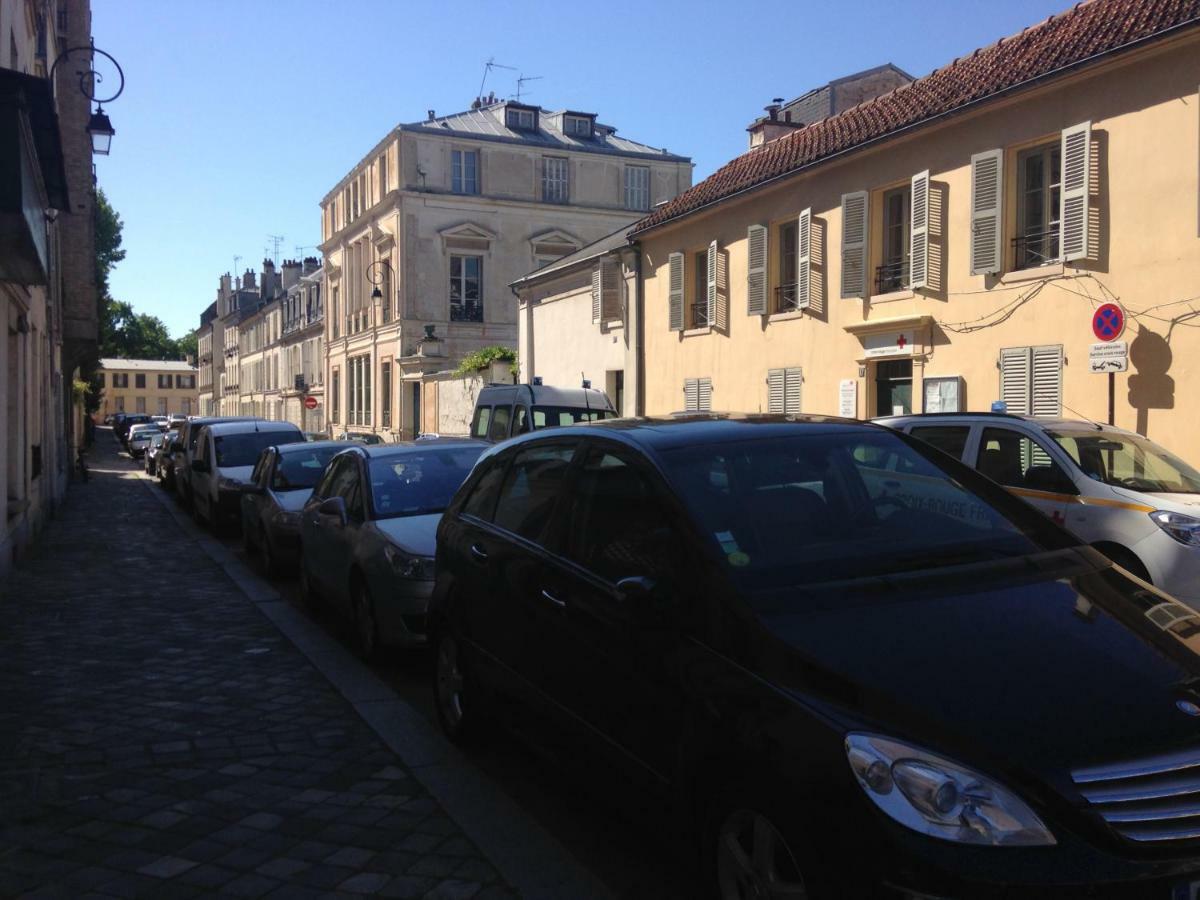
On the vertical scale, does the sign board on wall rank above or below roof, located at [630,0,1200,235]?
below

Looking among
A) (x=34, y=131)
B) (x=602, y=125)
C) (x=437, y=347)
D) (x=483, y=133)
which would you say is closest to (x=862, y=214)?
(x=34, y=131)

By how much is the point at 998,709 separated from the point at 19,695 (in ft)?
19.6

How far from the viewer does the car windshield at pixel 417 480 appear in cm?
808

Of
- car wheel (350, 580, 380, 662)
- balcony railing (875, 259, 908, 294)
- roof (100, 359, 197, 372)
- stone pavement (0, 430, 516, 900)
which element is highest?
roof (100, 359, 197, 372)

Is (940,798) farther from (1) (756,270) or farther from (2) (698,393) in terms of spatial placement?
(2) (698,393)

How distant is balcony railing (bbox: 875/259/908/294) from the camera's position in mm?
17266

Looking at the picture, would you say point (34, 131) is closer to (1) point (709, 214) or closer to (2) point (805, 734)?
(2) point (805, 734)

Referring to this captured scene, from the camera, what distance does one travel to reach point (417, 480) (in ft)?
27.9

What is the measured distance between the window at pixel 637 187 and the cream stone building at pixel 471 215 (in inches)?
1.9

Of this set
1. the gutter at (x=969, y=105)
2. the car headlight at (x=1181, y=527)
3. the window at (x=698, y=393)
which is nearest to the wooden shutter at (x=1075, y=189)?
the gutter at (x=969, y=105)

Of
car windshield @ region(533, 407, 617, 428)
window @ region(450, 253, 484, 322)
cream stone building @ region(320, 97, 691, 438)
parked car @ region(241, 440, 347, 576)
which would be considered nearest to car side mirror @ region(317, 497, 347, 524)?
parked car @ region(241, 440, 347, 576)

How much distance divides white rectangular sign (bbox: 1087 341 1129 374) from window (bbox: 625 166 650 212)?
119 feet

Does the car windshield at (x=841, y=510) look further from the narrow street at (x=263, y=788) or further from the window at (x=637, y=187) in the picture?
the window at (x=637, y=187)

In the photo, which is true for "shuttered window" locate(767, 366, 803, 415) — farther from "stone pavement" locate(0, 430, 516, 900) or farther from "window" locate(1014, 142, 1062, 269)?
"stone pavement" locate(0, 430, 516, 900)
